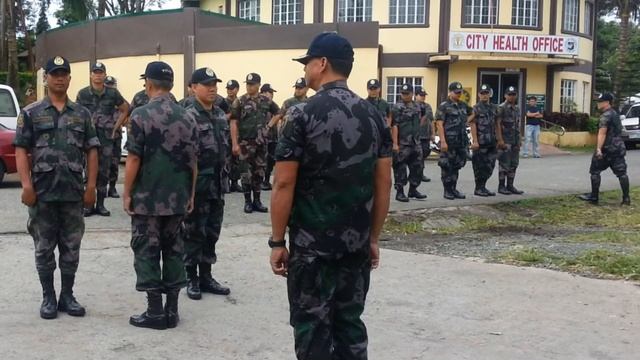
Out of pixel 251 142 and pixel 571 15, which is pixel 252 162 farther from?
pixel 571 15

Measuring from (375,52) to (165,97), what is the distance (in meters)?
16.5

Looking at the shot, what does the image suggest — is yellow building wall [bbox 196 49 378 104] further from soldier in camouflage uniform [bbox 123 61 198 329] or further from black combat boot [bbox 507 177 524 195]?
soldier in camouflage uniform [bbox 123 61 198 329]

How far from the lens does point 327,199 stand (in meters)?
3.47

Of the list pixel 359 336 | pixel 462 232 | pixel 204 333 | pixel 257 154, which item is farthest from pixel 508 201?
pixel 359 336

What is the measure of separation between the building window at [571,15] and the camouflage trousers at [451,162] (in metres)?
16.4

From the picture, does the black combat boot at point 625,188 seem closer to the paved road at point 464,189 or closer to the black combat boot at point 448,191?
the paved road at point 464,189

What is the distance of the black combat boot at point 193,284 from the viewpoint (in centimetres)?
581

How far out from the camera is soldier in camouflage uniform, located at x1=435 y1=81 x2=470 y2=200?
1152cm

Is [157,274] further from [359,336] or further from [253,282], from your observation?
[359,336]

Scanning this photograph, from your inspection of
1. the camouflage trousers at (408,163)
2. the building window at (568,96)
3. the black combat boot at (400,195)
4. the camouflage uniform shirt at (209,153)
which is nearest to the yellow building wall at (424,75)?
the building window at (568,96)

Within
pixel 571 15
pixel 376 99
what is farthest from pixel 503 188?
pixel 571 15

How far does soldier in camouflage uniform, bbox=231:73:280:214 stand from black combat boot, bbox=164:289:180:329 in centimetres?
484

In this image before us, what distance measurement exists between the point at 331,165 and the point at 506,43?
2148cm

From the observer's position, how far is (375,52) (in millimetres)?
21078
